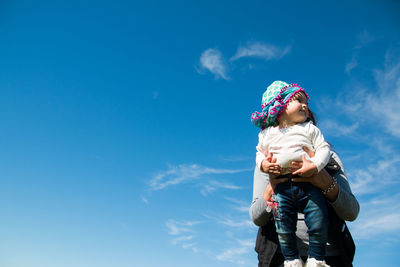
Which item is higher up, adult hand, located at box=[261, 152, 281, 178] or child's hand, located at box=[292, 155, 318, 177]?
adult hand, located at box=[261, 152, 281, 178]

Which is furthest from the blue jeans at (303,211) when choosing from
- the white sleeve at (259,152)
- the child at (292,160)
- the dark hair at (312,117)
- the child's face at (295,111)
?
the dark hair at (312,117)

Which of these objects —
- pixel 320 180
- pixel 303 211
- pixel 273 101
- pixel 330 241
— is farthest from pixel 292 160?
pixel 330 241

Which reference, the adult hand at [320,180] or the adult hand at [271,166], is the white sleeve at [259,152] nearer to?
the adult hand at [271,166]

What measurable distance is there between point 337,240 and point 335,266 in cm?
43

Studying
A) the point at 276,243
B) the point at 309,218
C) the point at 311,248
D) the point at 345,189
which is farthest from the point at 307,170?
the point at 276,243

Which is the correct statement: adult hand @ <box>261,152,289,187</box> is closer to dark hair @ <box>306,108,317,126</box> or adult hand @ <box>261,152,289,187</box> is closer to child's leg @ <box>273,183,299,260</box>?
child's leg @ <box>273,183,299,260</box>

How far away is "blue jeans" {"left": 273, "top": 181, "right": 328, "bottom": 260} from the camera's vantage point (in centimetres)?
299

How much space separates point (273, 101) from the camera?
146 inches

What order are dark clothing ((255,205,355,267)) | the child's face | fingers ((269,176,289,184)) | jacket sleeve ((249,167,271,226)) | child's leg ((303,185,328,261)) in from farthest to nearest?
jacket sleeve ((249,167,271,226)), the child's face, dark clothing ((255,205,355,267)), fingers ((269,176,289,184)), child's leg ((303,185,328,261))

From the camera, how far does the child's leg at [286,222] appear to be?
3.12 metres

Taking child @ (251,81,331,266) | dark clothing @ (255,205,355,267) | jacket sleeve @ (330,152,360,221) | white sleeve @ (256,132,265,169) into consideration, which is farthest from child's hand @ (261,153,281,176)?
dark clothing @ (255,205,355,267)

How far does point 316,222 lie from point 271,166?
0.75 meters

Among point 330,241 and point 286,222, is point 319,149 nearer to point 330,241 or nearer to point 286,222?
point 286,222

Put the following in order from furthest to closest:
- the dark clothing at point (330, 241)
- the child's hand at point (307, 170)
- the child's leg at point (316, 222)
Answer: the dark clothing at point (330, 241) → the child's hand at point (307, 170) → the child's leg at point (316, 222)
